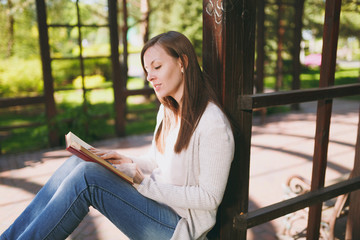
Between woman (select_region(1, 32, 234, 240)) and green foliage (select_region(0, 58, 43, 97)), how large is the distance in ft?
20.8

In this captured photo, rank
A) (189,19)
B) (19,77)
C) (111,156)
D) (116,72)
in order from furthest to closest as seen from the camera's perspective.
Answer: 1. (189,19)
2. (19,77)
3. (116,72)
4. (111,156)

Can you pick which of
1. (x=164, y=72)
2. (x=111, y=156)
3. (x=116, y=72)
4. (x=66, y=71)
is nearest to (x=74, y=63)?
(x=66, y=71)

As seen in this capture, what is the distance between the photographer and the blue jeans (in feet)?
4.88

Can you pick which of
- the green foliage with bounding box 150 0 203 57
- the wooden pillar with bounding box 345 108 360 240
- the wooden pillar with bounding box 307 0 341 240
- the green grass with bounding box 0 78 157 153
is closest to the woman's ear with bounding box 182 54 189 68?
the wooden pillar with bounding box 307 0 341 240

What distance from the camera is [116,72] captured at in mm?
5578

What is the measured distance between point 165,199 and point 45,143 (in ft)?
14.3

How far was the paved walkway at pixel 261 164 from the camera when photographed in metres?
2.83

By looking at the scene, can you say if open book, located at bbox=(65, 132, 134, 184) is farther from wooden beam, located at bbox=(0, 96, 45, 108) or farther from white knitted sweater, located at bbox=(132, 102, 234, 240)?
wooden beam, located at bbox=(0, 96, 45, 108)

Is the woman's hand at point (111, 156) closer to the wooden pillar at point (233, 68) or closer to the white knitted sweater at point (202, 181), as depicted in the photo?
the white knitted sweater at point (202, 181)

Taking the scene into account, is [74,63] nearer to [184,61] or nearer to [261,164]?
[261,164]

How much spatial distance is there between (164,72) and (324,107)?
2.78 ft

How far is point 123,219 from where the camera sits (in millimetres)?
1556

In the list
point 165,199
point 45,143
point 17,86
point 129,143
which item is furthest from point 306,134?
point 17,86

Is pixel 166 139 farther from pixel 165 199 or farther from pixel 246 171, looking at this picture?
pixel 246 171
